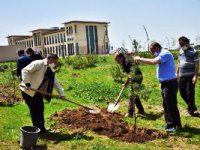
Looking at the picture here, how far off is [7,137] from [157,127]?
11.0 feet

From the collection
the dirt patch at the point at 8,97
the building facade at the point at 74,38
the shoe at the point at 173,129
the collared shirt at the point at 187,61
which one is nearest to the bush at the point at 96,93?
the dirt patch at the point at 8,97

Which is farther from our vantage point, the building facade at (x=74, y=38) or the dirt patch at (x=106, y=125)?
the building facade at (x=74, y=38)

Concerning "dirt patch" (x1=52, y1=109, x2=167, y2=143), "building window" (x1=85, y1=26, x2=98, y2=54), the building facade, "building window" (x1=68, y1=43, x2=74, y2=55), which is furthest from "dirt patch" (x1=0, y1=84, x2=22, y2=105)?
"building window" (x1=85, y1=26, x2=98, y2=54)

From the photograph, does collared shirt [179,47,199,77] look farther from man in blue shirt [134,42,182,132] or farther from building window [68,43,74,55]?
building window [68,43,74,55]

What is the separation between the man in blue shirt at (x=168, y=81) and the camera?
8.04 m

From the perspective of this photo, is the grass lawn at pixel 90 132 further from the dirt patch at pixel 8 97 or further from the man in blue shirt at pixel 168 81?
the dirt patch at pixel 8 97

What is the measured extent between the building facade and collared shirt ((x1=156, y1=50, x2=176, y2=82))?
6382 cm

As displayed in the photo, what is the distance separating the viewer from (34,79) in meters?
8.10

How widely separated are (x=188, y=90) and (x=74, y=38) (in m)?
66.3

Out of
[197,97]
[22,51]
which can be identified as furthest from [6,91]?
[197,97]

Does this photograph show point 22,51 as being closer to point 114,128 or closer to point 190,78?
point 114,128

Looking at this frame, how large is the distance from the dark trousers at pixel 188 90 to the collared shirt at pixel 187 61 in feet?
0.44

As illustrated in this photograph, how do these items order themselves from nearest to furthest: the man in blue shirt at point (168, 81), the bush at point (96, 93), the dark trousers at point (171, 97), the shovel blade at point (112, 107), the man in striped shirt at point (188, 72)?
the man in blue shirt at point (168, 81) < the dark trousers at point (171, 97) < the shovel blade at point (112, 107) < the man in striped shirt at point (188, 72) < the bush at point (96, 93)

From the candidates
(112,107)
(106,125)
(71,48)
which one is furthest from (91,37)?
(106,125)
